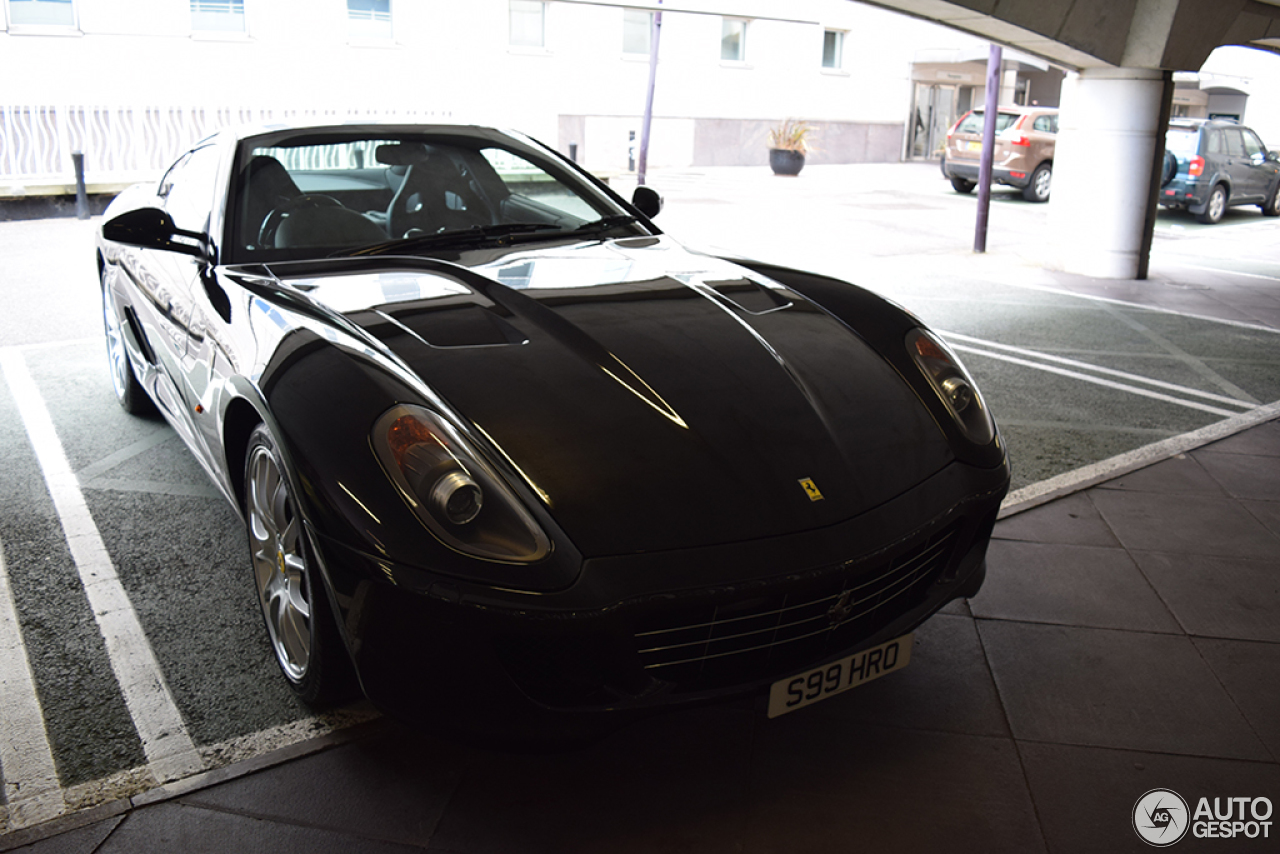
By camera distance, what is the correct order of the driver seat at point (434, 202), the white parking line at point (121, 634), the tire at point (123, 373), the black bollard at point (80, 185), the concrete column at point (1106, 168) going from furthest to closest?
the black bollard at point (80, 185) → the concrete column at point (1106, 168) → the tire at point (123, 373) → the driver seat at point (434, 202) → the white parking line at point (121, 634)

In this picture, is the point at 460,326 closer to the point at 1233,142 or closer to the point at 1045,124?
the point at 1233,142

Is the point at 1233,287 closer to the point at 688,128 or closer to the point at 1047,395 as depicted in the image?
the point at 1047,395

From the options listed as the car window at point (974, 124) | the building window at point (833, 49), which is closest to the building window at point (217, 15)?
the car window at point (974, 124)

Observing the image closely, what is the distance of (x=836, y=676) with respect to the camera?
80.4 inches

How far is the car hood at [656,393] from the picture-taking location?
195cm

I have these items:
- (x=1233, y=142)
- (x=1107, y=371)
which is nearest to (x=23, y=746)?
(x=1107, y=371)

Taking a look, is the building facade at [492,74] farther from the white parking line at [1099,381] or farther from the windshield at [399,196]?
the windshield at [399,196]

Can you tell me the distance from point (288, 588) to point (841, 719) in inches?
53.1

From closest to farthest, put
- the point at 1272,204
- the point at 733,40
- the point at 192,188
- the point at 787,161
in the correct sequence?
the point at 192,188, the point at 1272,204, the point at 787,161, the point at 733,40

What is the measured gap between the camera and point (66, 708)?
7.98ft

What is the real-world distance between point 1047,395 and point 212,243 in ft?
13.9

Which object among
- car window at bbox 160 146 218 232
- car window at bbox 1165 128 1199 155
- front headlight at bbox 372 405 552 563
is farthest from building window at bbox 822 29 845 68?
front headlight at bbox 372 405 552 563

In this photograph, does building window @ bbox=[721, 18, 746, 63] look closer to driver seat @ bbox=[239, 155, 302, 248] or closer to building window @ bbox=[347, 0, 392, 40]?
building window @ bbox=[347, 0, 392, 40]

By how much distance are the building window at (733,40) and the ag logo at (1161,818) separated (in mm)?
26907
